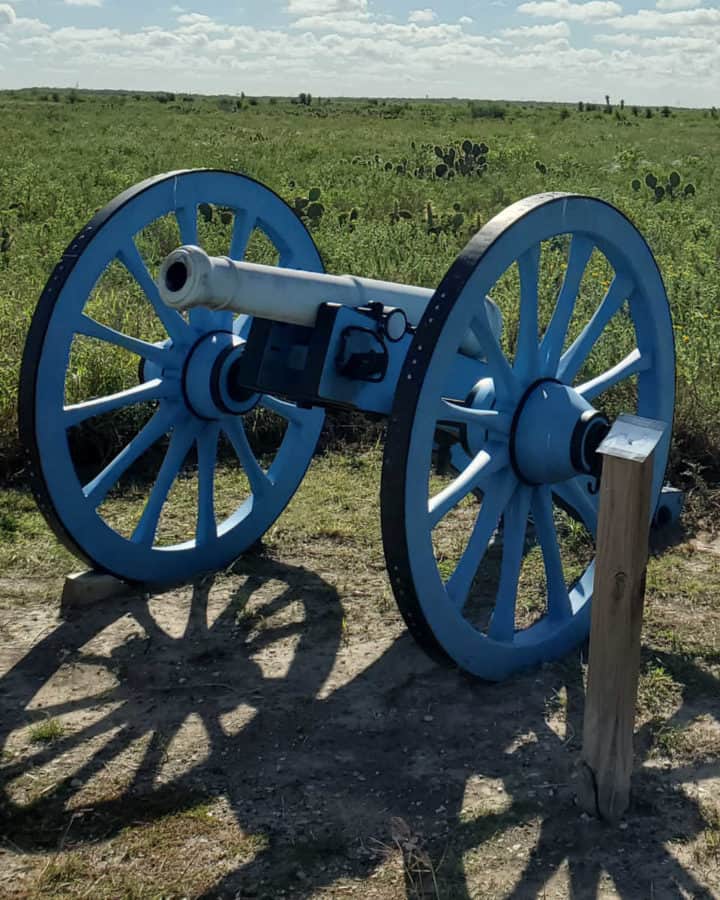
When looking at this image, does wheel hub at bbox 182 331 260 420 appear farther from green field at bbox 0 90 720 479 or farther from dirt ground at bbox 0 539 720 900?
green field at bbox 0 90 720 479

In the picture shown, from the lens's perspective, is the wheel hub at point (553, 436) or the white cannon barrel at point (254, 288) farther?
the wheel hub at point (553, 436)

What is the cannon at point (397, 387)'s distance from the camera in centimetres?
324

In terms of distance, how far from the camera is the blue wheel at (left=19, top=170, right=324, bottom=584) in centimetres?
398

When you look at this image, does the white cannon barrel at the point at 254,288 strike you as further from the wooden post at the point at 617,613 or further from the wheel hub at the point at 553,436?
the wooden post at the point at 617,613

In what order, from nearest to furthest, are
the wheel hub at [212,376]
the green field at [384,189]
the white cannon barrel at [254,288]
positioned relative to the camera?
the white cannon barrel at [254,288] → the wheel hub at [212,376] → the green field at [384,189]

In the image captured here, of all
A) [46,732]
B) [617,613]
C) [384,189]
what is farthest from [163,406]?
[384,189]

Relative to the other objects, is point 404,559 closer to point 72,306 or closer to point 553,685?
point 553,685

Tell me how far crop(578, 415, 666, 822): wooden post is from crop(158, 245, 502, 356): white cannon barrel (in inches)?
47.5

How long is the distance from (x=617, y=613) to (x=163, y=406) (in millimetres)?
2218

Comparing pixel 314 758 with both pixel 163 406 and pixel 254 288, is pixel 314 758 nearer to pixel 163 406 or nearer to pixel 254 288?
pixel 254 288

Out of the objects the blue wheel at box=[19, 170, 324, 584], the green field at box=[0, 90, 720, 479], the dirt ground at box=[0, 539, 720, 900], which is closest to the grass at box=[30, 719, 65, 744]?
the dirt ground at box=[0, 539, 720, 900]

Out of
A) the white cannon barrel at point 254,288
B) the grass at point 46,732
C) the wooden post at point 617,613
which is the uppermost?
the white cannon barrel at point 254,288

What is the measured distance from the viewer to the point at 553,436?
3.56m

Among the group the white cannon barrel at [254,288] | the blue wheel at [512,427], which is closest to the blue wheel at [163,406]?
the white cannon barrel at [254,288]
